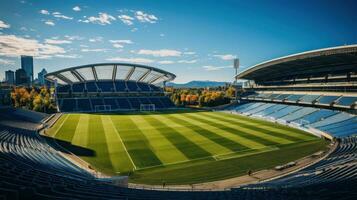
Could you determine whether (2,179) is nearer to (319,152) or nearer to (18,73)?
(319,152)

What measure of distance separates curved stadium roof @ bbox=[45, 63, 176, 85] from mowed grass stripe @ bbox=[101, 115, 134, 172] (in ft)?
126

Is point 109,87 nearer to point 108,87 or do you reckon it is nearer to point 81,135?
point 108,87

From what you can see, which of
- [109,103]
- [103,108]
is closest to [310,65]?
[103,108]

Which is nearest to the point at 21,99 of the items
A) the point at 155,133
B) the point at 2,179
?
the point at 155,133

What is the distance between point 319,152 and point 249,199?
70.9 feet

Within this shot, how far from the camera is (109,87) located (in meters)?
85.1

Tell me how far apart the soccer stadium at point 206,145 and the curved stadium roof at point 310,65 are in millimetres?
208

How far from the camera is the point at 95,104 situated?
249 ft

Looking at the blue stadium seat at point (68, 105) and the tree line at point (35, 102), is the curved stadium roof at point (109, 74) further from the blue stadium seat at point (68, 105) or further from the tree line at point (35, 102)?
the blue stadium seat at point (68, 105)

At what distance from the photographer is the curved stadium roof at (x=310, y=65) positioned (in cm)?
4125

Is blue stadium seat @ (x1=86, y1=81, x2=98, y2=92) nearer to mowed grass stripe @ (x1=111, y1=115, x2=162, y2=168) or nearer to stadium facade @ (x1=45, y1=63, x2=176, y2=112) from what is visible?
stadium facade @ (x1=45, y1=63, x2=176, y2=112)

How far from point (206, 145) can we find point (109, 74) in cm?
5839

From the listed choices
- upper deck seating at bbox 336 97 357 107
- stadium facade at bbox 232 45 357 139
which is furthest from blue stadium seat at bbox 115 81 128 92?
upper deck seating at bbox 336 97 357 107

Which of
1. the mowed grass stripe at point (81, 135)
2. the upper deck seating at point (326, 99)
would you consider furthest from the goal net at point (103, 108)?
the upper deck seating at point (326, 99)
